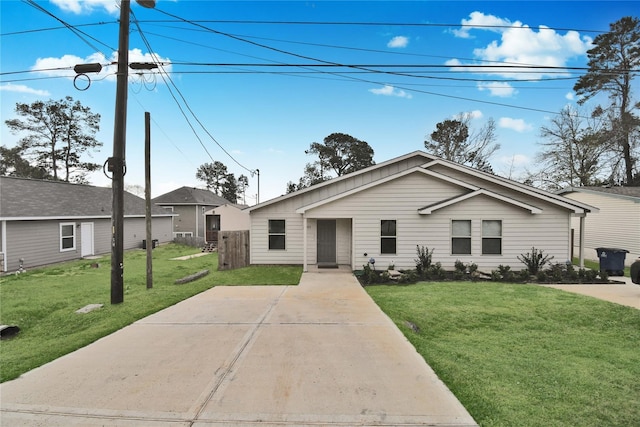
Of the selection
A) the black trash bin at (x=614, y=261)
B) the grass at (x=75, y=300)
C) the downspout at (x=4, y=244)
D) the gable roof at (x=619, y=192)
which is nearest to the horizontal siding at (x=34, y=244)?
the downspout at (x=4, y=244)

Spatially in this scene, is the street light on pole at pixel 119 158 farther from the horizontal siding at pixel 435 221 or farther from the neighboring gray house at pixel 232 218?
the neighboring gray house at pixel 232 218

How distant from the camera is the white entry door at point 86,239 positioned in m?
17.5

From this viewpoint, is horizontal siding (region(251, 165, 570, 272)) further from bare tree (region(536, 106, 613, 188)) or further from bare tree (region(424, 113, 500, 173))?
bare tree (region(424, 113, 500, 173))

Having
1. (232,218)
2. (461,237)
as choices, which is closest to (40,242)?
(232,218)

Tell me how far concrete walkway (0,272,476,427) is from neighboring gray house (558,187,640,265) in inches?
580

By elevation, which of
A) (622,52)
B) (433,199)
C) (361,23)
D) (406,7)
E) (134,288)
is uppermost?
(622,52)

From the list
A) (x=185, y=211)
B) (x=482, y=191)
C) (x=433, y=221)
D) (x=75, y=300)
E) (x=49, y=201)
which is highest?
(x=482, y=191)

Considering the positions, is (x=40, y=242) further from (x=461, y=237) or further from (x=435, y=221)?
(x=461, y=237)

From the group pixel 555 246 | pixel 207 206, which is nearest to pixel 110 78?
pixel 555 246

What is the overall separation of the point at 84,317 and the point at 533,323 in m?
8.94

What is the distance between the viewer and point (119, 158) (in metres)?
7.57

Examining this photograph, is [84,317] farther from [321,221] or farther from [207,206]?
[207,206]

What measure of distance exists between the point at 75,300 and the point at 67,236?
1148 cm

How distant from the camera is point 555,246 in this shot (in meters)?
11.9
